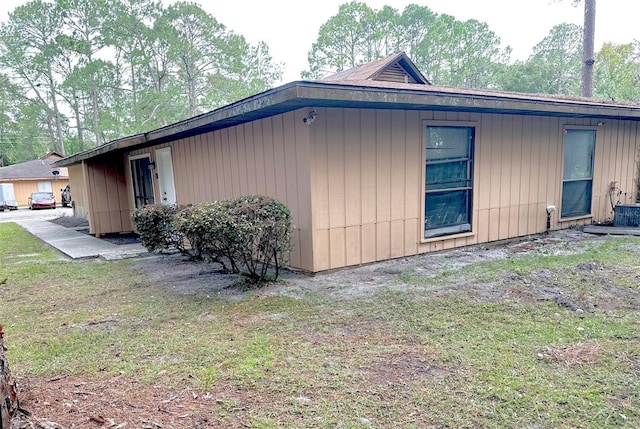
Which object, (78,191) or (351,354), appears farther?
(78,191)

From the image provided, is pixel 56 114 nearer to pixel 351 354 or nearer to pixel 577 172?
pixel 577 172

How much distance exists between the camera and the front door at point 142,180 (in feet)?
31.7

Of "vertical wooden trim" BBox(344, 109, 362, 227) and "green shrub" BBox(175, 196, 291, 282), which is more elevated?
"vertical wooden trim" BBox(344, 109, 362, 227)

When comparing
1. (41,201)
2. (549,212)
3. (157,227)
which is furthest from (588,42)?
(41,201)

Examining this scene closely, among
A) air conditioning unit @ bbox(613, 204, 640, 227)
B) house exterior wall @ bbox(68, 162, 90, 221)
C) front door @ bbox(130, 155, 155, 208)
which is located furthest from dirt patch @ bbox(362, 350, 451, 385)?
house exterior wall @ bbox(68, 162, 90, 221)

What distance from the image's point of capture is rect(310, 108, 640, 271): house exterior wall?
4.98 m

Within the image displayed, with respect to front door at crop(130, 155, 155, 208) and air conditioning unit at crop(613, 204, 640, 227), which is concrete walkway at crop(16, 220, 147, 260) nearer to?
front door at crop(130, 155, 155, 208)

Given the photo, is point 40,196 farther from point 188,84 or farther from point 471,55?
point 471,55

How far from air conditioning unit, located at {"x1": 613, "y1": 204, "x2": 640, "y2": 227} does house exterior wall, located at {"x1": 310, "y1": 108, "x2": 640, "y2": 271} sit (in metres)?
0.65

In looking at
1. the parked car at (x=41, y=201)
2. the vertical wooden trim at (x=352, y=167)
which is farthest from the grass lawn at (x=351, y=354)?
the parked car at (x=41, y=201)

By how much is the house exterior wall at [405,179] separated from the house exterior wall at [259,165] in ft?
0.69

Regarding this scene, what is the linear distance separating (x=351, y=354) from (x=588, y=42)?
14.3 metres

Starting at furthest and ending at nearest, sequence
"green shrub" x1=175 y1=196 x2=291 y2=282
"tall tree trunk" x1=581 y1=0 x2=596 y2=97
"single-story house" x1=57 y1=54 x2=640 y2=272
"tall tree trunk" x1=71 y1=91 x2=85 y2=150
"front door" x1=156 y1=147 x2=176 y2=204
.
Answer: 1. "tall tree trunk" x1=71 y1=91 x2=85 y2=150
2. "tall tree trunk" x1=581 y1=0 x2=596 y2=97
3. "front door" x1=156 y1=147 x2=176 y2=204
4. "single-story house" x1=57 y1=54 x2=640 y2=272
5. "green shrub" x1=175 y1=196 x2=291 y2=282

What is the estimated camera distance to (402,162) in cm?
554
